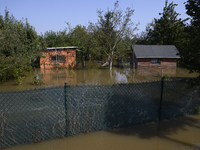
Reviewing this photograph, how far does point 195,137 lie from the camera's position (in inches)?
175

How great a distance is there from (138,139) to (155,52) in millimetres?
23669

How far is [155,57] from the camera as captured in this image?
2530cm

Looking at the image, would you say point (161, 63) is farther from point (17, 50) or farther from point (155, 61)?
point (17, 50)

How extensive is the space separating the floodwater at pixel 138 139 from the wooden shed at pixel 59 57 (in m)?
20.0

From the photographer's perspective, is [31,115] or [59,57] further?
[59,57]

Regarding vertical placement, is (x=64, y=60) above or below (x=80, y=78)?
above

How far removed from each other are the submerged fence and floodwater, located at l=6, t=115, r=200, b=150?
0.51ft

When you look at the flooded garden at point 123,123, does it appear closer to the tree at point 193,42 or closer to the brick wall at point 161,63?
the tree at point 193,42

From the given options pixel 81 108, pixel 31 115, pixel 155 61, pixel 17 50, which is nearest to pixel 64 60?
pixel 17 50

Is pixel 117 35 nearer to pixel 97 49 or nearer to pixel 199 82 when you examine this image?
pixel 97 49

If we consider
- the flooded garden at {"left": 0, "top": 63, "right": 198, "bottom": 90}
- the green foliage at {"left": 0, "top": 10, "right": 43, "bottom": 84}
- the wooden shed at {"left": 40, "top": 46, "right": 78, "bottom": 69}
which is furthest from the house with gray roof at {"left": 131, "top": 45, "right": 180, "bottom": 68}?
the green foliage at {"left": 0, "top": 10, "right": 43, "bottom": 84}

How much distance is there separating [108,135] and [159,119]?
5.97 ft

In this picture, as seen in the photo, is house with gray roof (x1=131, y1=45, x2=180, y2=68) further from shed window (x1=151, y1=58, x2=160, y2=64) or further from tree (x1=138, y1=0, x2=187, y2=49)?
tree (x1=138, y1=0, x2=187, y2=49)

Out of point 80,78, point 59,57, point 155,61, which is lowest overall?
point 80,78
